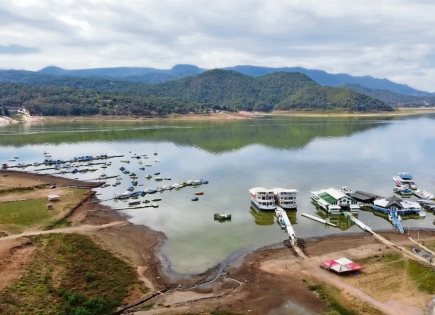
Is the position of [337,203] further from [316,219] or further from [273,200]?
[273,200]

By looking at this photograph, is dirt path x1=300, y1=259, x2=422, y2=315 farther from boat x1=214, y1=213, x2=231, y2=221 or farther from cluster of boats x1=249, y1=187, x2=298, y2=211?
cluster of boats x1=249, y1=187, x2=298, y2=211

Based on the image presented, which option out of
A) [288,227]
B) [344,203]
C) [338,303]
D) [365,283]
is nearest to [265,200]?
[288,227]

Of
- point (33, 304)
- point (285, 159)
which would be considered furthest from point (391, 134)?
point (33, 304)

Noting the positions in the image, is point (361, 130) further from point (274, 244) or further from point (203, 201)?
point (274, 244)

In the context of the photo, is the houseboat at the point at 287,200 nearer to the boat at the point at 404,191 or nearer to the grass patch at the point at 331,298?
the boat at the point at 404,191

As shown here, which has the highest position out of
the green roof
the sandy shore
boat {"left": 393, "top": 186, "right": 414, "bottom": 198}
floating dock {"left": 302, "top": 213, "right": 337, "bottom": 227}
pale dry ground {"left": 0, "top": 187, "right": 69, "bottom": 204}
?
the green roof

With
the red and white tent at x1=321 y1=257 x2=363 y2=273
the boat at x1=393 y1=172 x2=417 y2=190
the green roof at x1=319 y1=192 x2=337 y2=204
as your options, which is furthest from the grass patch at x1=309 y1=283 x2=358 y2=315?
the boat at x1=393 y1=172 x2=417 y2=190

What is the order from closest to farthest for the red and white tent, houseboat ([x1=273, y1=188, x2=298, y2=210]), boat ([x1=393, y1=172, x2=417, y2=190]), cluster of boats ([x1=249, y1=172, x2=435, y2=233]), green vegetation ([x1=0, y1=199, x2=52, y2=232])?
1. the red and white tent
2. green vegetation ([x1=0, y1=199, x2=52, y2=232])
3. cluster of boats ([x1=249, y1=172, x2=435, y2=233])
4. houseboat ([x1=273, y1=188, x2=298, y2=210])
5. boat ([x1=393, y1=172, x2=417, y2=190])

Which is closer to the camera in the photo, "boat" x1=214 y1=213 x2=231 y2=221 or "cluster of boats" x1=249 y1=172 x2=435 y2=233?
"boat" x1=214 y1=213 x2=231 y2=221
